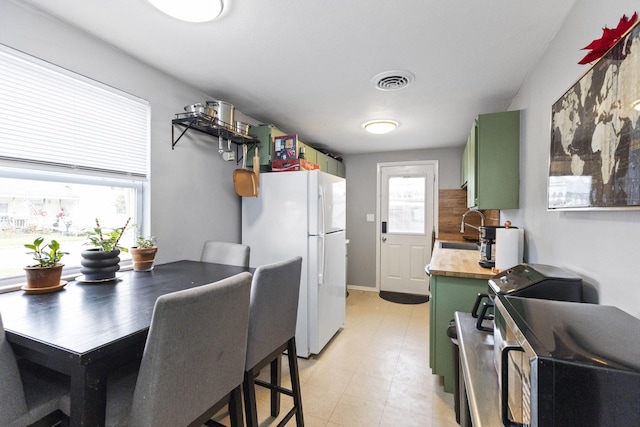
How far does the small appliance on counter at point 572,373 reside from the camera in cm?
50

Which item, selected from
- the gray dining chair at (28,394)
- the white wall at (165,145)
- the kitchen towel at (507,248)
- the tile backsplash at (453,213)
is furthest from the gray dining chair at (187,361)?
the tile backsplash at (453,213)

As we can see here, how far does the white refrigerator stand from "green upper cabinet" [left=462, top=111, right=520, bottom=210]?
1.25 meters

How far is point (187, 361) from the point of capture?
0.90 m

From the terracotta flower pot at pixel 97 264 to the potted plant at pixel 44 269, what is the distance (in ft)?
0.39

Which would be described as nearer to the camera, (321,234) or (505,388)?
(505,388)

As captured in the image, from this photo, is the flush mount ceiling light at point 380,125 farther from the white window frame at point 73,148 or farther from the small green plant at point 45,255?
the small green plant at point 45,255

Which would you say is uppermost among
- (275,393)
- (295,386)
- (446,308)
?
(446,308)

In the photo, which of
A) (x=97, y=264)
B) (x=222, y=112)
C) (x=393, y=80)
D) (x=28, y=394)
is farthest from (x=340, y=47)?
(x=28, y=394)

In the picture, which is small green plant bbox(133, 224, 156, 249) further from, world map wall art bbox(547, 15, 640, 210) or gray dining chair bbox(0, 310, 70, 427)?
world map wall art bbox(547, 15, 640, 210)

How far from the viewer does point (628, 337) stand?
2.09 feet

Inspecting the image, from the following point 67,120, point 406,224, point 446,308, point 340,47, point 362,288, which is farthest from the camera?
point 362,288

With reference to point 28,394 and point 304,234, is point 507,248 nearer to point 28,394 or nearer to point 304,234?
point 304,234

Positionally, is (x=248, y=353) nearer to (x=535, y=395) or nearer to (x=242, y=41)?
(x=535, y=395)

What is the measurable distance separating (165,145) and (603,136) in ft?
7.79
